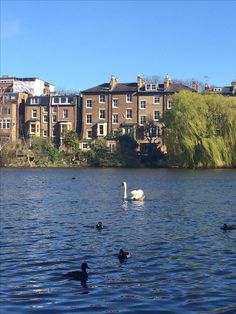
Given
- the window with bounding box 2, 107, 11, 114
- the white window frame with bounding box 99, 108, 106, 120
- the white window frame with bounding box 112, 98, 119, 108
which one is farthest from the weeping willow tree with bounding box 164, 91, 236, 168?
the window with bounding box 2, 107, 11, 114

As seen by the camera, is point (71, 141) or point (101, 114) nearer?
point (71, 141)

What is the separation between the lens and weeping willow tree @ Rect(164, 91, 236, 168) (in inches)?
2970

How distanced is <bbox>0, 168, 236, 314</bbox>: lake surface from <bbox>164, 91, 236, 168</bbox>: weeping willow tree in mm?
42228

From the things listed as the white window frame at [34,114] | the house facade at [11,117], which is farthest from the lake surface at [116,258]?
the white window frame at [34,114]

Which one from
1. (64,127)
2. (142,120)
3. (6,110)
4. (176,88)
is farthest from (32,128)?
(176,88)

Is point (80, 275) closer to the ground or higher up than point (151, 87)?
closer to the ground

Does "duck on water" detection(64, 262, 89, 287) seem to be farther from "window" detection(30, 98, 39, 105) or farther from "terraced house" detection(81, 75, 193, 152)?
"window" detection(30, 98, 39, 105)

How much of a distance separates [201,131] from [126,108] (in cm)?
2584

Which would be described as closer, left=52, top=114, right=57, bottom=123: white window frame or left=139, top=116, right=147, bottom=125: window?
left=139, top=116, right=147, bottom=125: window

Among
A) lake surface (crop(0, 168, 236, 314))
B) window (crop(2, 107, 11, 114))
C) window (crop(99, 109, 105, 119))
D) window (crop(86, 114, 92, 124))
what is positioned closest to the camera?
lake surface (crop(0, 168, 236, 314))

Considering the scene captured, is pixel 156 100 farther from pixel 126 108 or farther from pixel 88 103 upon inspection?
pixel 88 103

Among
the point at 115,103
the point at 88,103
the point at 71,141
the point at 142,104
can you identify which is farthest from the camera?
the point at 88,103

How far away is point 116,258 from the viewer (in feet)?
54.5

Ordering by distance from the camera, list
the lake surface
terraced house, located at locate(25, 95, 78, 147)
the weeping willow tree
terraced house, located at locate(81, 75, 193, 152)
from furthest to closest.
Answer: terraced house, located at locate(25, 95, 78, 147), terraced house, located at locate(81, 75, 193, 152), the weeping willow tree, the lake surface
